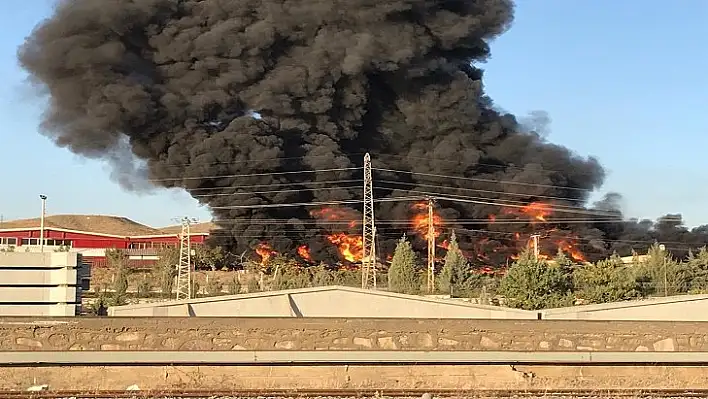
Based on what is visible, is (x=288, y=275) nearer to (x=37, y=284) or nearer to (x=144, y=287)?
(x=144, y=287)

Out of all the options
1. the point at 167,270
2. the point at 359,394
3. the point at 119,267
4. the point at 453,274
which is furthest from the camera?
the point at 119,267

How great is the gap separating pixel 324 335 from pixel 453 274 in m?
26.5

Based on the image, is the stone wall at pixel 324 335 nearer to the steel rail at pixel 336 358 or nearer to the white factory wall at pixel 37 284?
the steel rail at pixel 336 358

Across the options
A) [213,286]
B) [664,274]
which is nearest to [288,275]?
[213,286]

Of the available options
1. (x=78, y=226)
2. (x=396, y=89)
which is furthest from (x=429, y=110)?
(x=78, y=226)

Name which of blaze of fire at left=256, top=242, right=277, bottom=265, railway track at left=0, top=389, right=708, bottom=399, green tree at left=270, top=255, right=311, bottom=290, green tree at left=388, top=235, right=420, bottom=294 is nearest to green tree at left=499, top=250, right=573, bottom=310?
green tree at left=388, top=235, right=420, bottom=294

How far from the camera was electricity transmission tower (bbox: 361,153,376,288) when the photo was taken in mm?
40344

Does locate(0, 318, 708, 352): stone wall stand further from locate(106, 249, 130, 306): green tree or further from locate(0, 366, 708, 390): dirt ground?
locate(106, 249, 130, 306): green tree

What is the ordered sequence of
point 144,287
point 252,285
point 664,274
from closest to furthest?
point 664,274, point 252,285, point 144,287

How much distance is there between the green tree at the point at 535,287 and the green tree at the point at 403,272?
9142 millimetres

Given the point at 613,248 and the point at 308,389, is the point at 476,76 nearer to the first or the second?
the point at 613,248

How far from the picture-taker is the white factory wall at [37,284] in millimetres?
19875

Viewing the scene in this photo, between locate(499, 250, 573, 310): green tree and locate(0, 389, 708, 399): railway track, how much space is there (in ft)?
53.0

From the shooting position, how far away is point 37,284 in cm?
2006
